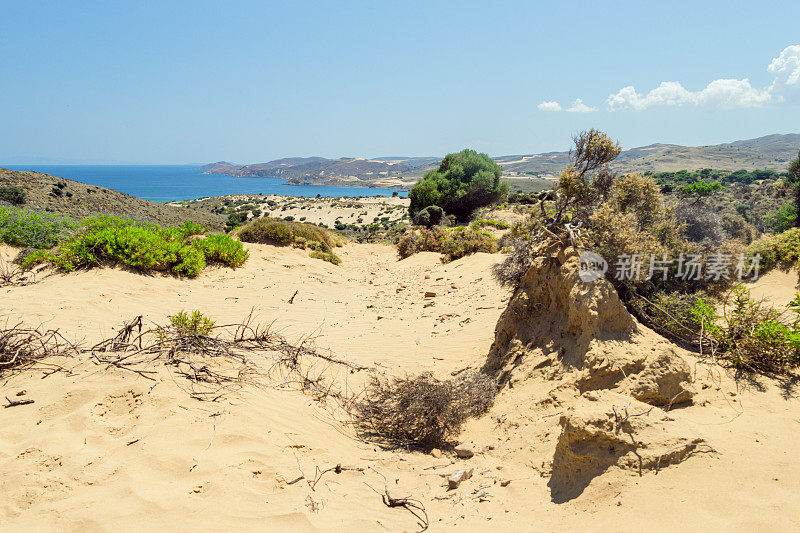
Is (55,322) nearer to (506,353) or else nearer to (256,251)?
(506,353)

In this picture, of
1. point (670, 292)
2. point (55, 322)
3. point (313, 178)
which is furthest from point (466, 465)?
point (313, 178)

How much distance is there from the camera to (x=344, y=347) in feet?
21.4

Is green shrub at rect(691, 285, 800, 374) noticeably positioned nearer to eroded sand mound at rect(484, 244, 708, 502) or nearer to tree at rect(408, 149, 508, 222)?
eroded sand mound at rect(484, 244, 708, 502)

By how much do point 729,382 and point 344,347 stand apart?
4883 mm

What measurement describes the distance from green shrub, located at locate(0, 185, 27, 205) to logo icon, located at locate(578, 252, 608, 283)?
24942 mm

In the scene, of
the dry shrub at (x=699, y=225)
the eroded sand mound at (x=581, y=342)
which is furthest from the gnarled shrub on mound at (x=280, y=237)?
the eroded sand mound at (x=581, y=342)

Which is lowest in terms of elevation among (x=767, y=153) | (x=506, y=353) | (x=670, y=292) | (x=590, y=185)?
(x=506, y=353)

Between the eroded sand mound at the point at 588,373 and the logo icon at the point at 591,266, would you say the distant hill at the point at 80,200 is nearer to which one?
the eroded sand mound at the point at 588,373

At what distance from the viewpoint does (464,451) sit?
360 cm

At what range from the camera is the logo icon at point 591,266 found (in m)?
4.11

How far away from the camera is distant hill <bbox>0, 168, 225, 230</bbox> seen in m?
20.8

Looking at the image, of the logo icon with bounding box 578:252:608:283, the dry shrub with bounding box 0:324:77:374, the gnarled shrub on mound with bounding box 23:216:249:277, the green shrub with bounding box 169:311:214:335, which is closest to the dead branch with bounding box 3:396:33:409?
the dry shrub with bounding box 0:324:77:374

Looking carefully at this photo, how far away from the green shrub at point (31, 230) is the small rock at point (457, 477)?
11589mm

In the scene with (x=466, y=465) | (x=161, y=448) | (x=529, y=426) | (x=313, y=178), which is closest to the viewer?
(x=161, y=448)
